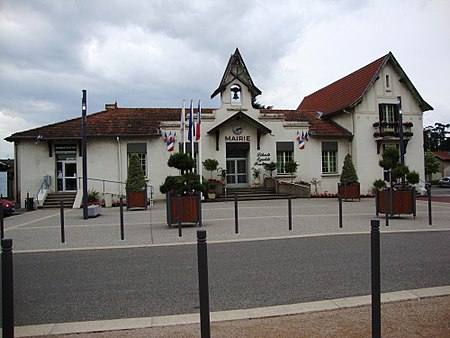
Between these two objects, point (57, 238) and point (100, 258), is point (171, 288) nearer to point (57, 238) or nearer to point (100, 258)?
point (100, 258)

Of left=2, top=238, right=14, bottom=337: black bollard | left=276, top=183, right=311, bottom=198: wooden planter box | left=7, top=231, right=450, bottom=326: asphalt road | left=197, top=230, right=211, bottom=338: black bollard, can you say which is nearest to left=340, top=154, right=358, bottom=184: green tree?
left=276, top=183, right=311, bottom=198: wooden planter box

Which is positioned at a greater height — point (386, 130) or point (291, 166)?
point (386, 130)

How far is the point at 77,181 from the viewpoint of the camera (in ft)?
82.1

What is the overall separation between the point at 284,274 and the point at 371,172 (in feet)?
78.8

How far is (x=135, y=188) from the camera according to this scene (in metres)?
19.3

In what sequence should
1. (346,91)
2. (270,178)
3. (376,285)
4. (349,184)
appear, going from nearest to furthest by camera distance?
1. (376,285)
2. (349,184)
3. (270,178)
4. (346,91)

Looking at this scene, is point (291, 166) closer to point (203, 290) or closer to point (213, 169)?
point (213, 169)

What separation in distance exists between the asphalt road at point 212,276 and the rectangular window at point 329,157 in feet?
64.6

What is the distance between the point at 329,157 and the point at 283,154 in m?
3.43

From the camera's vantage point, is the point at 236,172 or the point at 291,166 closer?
the point at 291,166

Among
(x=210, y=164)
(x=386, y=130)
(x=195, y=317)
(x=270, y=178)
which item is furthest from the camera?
(x=386, y=130)

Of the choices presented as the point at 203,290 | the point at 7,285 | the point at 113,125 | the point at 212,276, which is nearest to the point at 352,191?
the point at 113,125

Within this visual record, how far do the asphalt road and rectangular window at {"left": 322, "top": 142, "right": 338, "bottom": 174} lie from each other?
19.7 metres

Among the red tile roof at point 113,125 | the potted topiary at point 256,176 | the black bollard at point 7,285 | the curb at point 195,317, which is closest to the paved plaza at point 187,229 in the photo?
the curb at point 195,317
